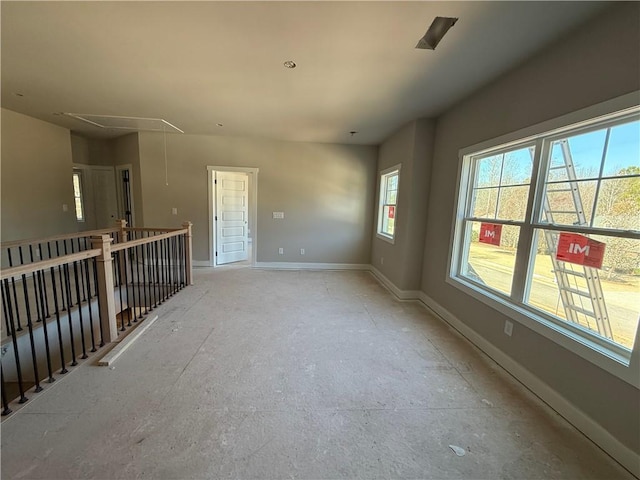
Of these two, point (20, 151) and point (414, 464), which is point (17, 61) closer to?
point (20, 151)

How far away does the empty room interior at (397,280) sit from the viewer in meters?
1.44

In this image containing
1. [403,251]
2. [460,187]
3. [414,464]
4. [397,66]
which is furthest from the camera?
[403,251]

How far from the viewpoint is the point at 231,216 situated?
18.2 ft

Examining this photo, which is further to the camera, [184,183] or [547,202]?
[184,183]

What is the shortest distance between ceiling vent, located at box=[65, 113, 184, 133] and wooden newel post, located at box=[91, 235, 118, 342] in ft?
8.54

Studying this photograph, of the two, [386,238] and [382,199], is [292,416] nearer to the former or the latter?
[386,238]

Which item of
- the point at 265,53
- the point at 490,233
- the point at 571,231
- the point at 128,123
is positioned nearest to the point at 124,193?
the point at 128,123

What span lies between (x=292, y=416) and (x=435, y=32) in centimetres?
276

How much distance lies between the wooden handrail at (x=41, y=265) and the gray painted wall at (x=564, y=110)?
3.50 metres

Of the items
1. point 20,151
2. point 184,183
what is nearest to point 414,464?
point 184,183

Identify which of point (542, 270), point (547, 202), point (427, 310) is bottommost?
point (427, 310)

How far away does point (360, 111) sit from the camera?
11.1 feet

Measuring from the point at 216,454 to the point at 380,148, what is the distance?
511cm

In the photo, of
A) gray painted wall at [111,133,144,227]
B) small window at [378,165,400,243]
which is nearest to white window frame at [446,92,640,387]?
small window at [378,165,400,243]
